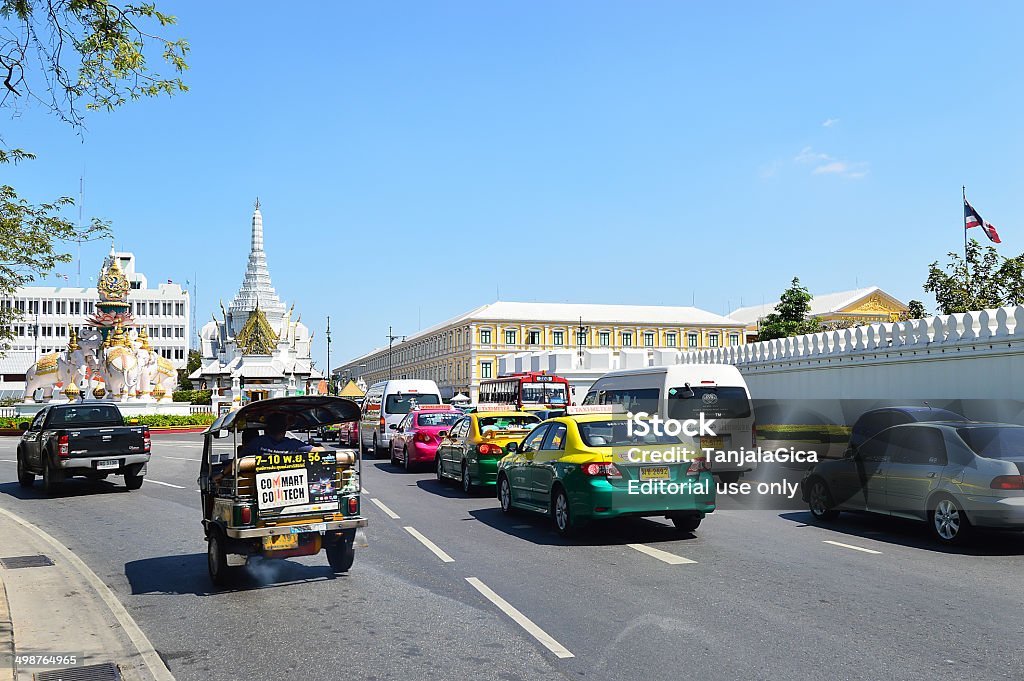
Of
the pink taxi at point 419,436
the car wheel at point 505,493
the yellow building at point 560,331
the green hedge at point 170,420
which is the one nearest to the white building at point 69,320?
the yellow building at point 560,331

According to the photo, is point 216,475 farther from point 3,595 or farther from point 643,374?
point 643,374

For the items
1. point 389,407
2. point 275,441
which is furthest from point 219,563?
point 389,407

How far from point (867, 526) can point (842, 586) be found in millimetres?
4740

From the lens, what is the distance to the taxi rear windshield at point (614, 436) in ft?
37.1

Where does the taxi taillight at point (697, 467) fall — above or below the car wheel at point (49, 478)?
above

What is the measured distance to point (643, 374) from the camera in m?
20.0

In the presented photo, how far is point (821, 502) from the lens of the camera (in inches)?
516

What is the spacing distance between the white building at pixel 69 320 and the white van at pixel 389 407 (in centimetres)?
10632

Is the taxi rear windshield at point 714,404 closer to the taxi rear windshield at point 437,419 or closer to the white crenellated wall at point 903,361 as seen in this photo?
the taxi rear windshield at point 437,419

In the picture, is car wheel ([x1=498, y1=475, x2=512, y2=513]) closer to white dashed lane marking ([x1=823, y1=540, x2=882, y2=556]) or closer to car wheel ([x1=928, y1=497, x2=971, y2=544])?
white dashed lane marking ([x1=823, y1=540, x2=882, y2=556])

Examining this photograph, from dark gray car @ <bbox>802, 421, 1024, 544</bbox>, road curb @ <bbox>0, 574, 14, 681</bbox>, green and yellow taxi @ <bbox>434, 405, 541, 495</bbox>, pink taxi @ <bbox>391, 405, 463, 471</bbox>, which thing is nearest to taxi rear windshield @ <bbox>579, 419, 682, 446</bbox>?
dark gray car @ <bbox>802, 421, 1024, 544</bbox>

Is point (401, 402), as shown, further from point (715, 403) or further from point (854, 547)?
point (854, 547)

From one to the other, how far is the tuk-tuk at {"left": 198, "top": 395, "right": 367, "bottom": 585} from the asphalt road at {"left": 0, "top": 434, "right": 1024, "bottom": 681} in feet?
1.34

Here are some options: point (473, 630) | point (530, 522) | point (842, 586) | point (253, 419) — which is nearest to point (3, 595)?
point (253, 419)
